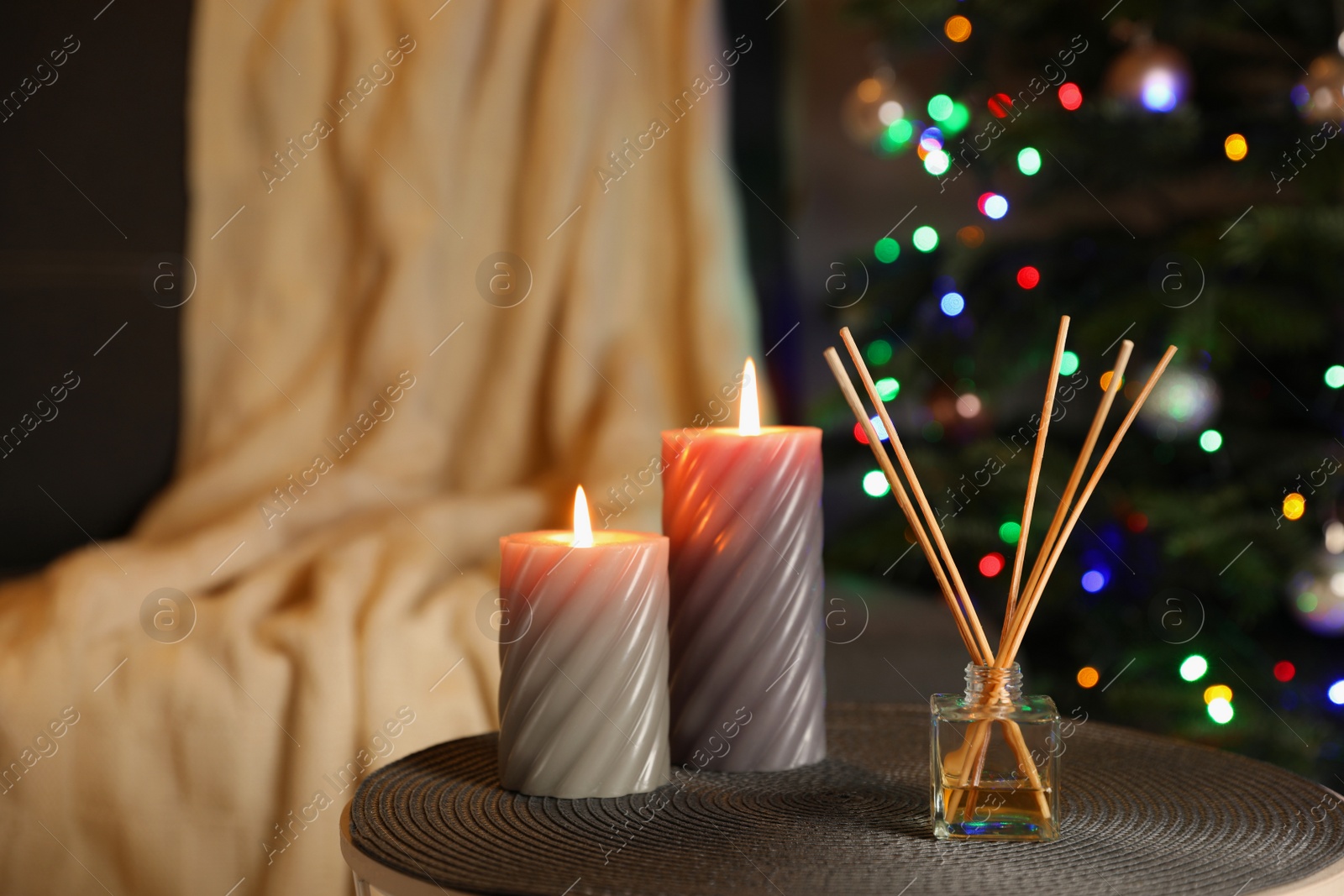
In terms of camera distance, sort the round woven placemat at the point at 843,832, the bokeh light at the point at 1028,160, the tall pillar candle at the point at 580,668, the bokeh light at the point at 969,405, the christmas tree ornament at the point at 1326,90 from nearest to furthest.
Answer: the round woven placemat at the point at 843,832 → the tall pillar candle at the point at 580,668 → the christmas tree ornament at the point at 1326,90 → the bokeh light at the point at 1028,160 → the bokeh light at the point at 969,405

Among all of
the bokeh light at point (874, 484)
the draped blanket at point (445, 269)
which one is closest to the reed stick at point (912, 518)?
the draped blanket at point (445, 269)

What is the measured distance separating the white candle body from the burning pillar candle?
5 centimetres

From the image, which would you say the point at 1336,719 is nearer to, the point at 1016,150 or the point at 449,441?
the point at 1016,150

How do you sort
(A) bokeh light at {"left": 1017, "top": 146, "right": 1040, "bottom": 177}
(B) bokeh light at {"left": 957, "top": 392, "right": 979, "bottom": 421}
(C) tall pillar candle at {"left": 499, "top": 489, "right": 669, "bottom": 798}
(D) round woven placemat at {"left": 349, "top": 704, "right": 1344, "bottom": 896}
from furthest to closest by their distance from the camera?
(B) bokeh light at {"left": 957, "top": 392, "right": 979, "bottom": 421} → (A) bokeh light at {"left": 1017, "top": 146, "right": 1040, "bottom": 177} → (C) tall pillar candle at {"left": 499, "top": 489, "right": 669, "bottom": 798} → (D) round woven placemat at {"left": 349, "top": 704, "right": 1344, "bottom": 896}

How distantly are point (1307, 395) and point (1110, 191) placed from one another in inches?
13.3

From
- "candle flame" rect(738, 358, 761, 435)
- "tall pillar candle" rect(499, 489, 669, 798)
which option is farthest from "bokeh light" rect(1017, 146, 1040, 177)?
"tall pillar candle" rect(499, 489, 669, 798)

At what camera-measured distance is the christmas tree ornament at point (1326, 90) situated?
48.8 inches

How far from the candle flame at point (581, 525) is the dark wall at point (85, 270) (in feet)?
3.58

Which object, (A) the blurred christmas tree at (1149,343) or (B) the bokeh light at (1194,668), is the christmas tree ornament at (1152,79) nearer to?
(A) the blurred christmas tree at (1149,343)

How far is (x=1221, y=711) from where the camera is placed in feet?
4.26

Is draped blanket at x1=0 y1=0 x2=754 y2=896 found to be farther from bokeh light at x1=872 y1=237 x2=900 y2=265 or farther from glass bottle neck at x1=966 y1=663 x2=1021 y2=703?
glass bottle neck at x1=966 y1=663 x2=1021 y2=703

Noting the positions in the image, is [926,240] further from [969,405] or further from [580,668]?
[580,668]

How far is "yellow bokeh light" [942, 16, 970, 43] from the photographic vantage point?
4.79ft

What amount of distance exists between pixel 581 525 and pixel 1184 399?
89 centimetres
